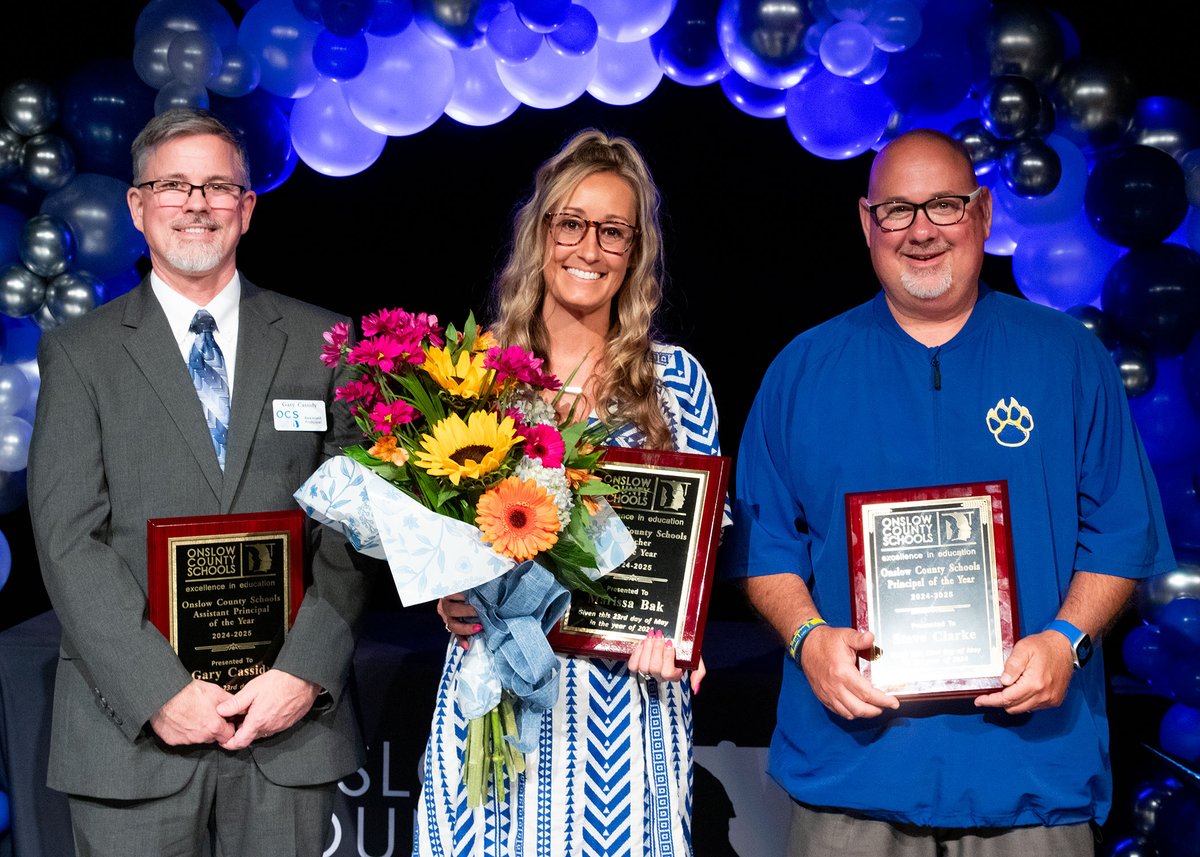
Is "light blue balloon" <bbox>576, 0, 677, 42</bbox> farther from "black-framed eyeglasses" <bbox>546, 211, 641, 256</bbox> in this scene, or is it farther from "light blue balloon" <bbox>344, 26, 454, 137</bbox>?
"black-framed eyeglasses" <bbox>546, 211, 641, 256</bbox>

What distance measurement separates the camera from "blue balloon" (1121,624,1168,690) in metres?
3.95

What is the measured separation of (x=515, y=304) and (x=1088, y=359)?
46.7 inches

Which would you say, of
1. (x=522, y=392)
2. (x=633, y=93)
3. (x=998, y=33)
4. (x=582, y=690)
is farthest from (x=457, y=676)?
(x=998, y=33)

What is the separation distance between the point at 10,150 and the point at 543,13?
1.83 meters

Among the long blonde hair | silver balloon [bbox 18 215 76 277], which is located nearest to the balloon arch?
silver balloon [bbox 18 215 76 277]

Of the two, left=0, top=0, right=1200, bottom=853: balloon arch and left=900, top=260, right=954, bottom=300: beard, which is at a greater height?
left=0, top=0, right=1200, bottom=853: balloon arch

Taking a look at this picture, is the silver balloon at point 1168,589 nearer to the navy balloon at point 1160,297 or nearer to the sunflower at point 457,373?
the navy balloon at point 1160,297

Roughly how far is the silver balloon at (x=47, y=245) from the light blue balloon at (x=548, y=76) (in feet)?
4.89

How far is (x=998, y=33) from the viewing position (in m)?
4.00

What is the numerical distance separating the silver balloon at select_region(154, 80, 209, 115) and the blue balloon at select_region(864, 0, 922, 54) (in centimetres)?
206

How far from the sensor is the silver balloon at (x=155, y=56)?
13.2 ft

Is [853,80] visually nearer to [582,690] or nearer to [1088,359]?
[1088,359]

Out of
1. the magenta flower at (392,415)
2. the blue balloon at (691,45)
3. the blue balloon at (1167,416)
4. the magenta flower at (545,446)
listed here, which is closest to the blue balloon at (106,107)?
the blue balloon at (691,45)

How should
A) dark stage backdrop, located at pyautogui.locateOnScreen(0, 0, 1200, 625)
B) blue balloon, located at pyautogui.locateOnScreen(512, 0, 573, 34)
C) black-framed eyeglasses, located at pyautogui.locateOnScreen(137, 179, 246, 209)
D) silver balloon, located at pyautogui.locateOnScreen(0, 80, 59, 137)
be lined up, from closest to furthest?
black-framed eyeglasses, located at pyautogui.locateOnScreen(137, 179, 246, 209) → blue balloon, located at pyautogui.locateOnScreen(512, 0, 573, 34) → silver balloon, located at pyautogui.locateOnScreen(0, 80, 59, 137) → dark stage backdrop, located at pyautogui.locateOnScreen(0, 0, 1200, 625)
